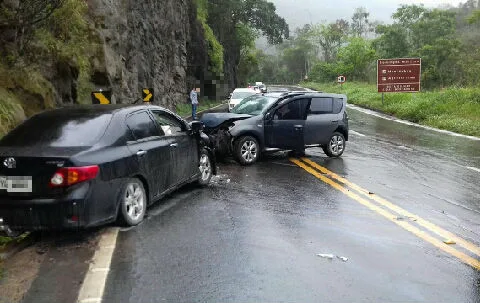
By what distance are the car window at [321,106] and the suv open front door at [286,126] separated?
1.01 feet

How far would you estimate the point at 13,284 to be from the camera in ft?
15.5

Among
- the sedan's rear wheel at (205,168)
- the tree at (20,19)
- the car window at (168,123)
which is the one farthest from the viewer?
the tree at (20,19)

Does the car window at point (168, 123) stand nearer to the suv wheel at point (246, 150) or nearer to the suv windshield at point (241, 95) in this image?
the suv wheel at point (246, 150)

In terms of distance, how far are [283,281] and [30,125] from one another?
12.2 ft

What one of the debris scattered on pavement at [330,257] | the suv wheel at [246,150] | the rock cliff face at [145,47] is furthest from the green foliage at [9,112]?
the rock cliff face at [145,47]

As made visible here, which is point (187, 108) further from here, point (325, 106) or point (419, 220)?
point (419, 220)

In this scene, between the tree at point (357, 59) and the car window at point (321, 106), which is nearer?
the car window at point (321, 106)

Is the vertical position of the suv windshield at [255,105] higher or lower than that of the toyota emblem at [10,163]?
higher

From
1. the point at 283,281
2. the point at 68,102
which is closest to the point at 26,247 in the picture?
the point at 283,281

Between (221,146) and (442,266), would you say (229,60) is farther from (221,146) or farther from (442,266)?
(442,266)

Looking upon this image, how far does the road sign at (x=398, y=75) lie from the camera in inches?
1266

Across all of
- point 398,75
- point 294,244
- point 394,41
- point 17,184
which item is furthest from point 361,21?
point 17,184

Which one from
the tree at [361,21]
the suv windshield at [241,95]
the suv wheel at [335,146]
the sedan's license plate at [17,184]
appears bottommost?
the suv wheel at [335,146]

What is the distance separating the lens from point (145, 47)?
93.6 feet
